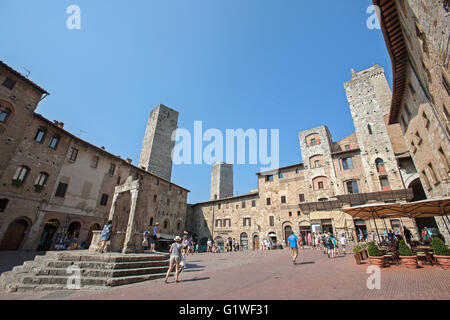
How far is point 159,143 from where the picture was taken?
34781 mm

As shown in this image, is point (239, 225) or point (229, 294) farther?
point (239, 225)

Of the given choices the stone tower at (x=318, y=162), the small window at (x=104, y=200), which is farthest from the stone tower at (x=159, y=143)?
the stone tower at (x=318, y=162)

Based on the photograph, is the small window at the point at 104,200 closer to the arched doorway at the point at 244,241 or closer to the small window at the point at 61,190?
the small window at the point at 61,190

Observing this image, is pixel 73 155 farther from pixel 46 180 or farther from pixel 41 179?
pixel 41 179

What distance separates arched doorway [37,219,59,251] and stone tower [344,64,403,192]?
1195 inches

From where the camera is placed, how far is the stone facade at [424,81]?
6.68 m

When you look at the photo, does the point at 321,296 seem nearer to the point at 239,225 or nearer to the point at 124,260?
the point at 124,260

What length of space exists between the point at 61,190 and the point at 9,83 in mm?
8880

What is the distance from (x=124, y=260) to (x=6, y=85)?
54.8ft

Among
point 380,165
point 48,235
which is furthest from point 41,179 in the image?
point 380,165

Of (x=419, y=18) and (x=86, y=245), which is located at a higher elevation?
(x=419, y=18)

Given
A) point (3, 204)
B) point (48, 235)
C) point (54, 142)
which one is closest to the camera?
point (3, 204)
